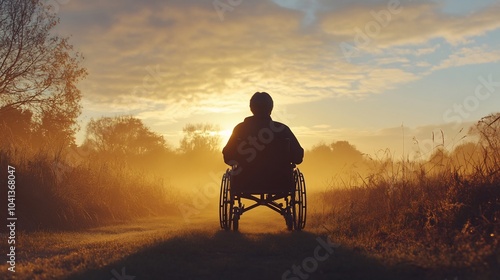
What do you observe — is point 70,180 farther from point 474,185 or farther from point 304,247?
point 474,185

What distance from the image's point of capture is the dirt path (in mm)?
5258

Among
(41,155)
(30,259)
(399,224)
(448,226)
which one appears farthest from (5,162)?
(448,226)

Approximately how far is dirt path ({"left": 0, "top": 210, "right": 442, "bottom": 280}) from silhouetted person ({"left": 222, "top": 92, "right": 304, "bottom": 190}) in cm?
138

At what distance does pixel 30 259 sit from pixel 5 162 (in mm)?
4936

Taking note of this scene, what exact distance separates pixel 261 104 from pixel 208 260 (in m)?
4.00

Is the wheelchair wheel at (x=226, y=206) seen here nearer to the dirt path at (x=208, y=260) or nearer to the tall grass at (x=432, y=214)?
the dirt path at (x=208, y=260)

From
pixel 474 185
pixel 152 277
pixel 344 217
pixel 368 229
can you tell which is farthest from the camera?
pixel 344 217

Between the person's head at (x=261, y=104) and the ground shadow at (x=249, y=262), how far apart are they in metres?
2.81

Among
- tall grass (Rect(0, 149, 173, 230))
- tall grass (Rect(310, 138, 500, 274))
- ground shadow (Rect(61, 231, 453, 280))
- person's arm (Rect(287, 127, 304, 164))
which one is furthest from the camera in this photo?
tall grass (Rect(0, 149, 173, 230))

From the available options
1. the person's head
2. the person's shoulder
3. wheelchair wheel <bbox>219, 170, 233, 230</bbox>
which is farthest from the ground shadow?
the person's head

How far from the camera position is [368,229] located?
26.5ft

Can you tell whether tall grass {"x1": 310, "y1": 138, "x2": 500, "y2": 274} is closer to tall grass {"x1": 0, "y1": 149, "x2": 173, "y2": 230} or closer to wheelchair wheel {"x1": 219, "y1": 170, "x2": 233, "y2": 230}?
wheelchair wheel {"x1": 219, "y1": 170, "x2": 233, "y2": 230}

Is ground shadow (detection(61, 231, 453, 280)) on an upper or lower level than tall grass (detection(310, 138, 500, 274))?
lower

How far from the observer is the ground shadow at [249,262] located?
204 inches
